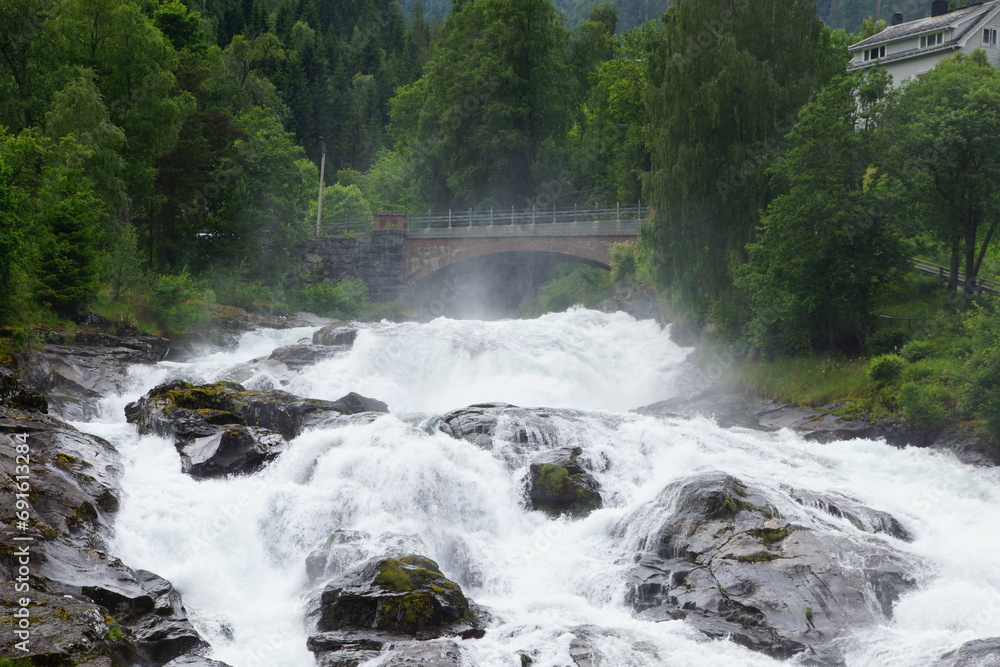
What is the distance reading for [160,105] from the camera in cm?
3600

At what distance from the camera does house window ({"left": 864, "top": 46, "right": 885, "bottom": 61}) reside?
61562mm

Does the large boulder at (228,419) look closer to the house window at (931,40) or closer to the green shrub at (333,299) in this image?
the green shrub at (333,299)

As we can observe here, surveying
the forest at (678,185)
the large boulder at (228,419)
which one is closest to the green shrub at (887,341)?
the forest at (678,185)

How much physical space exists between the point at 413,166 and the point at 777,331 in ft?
110

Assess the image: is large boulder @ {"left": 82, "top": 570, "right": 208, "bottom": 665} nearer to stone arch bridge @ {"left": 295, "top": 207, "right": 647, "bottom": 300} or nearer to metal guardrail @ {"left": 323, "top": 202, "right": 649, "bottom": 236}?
metal guardrail @ {"left": 323, "top": 202, "right": 649, "bottom": 236}

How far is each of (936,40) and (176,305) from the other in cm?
4851

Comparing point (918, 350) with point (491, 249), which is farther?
point (491, 249)

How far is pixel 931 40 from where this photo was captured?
5822 cm

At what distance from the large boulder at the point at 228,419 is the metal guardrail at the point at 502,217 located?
85.6 ft

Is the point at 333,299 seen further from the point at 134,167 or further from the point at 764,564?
the point at 764,564

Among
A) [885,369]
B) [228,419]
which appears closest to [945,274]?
[885,369]

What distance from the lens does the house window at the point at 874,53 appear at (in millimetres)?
61562

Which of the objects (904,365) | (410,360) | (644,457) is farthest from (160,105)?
(904,365)

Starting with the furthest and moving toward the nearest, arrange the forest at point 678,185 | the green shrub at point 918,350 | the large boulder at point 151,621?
the forest at point 678,185 → the green shrub at point 918,350 → the large boulder at point 151,621
